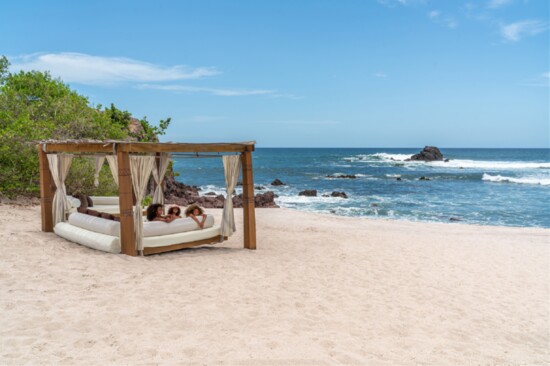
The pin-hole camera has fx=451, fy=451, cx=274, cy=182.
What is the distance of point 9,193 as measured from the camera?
17422 mm

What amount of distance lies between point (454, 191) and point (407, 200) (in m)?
8.82

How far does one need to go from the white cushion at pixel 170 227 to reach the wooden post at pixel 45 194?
11.9 feet

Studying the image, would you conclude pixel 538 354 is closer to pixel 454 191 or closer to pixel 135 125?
pixel 135 125

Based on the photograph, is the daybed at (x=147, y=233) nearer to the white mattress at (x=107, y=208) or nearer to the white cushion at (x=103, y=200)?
the white mattress at (x=107, y=208)

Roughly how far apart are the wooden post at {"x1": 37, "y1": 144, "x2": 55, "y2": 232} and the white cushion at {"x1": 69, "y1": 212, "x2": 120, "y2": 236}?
3.56 ft

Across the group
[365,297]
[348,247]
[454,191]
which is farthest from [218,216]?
[454,191]

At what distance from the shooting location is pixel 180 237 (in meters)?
10.7

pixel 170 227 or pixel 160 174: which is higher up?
pixel 160 174

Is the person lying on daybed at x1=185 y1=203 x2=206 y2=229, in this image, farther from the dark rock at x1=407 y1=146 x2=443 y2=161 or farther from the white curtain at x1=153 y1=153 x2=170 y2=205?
the dark rock at x1=407 y1=146 x2=443 y2=161

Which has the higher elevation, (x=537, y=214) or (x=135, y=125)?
(x=135, y=125)

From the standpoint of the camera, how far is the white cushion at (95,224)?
10227mm

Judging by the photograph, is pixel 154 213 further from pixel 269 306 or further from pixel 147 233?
pixel 269 306

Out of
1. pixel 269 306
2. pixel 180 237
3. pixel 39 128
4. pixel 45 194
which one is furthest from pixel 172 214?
pixel 39 128

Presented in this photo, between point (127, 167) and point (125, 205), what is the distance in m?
0.83
